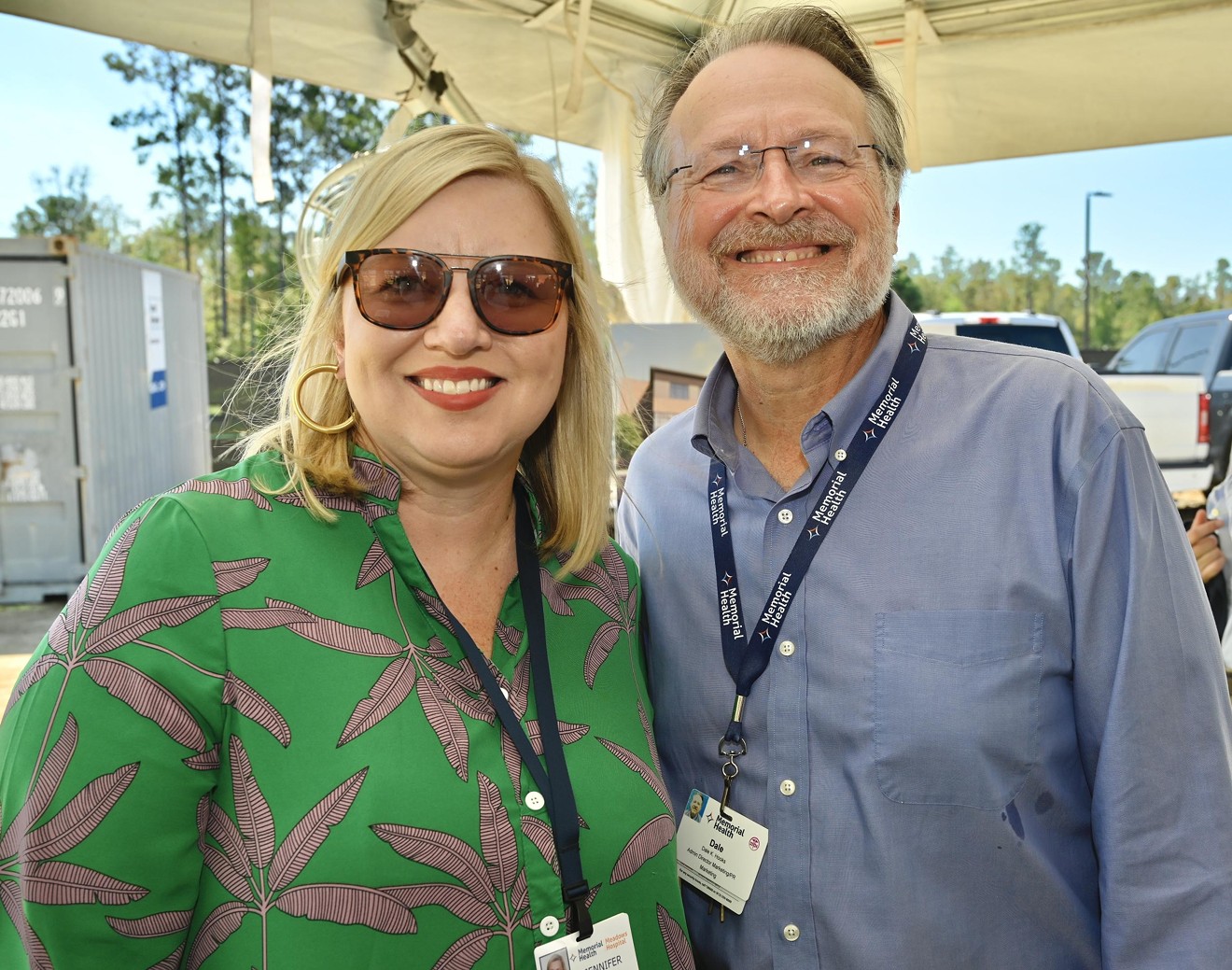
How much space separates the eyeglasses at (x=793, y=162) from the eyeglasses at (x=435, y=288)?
56 centimetres

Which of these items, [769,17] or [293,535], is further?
[769,17]

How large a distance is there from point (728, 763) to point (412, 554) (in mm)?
703

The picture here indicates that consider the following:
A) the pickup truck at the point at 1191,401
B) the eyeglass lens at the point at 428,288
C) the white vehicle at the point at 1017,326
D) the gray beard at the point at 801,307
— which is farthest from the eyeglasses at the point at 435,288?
the white vehicle at the point at 1017,326

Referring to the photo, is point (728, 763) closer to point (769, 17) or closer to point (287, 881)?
point (287, 881)

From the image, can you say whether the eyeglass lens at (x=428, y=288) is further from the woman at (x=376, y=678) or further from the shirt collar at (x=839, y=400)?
the shirt collar at (x=839, y=400)

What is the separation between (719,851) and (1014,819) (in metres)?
0.51

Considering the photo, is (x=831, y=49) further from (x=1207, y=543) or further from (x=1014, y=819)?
(x=1207, y=543)

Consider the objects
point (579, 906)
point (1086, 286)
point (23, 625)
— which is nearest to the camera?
point (579, 906)

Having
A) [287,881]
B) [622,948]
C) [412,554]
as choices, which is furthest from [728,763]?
[287,881]

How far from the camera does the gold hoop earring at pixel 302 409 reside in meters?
1.56

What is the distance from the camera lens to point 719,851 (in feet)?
5.77

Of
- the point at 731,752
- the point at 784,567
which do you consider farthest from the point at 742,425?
the point at 731,752

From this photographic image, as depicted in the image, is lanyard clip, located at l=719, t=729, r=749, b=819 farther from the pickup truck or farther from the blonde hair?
the pickup truck

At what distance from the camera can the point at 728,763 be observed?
177 centimetres
